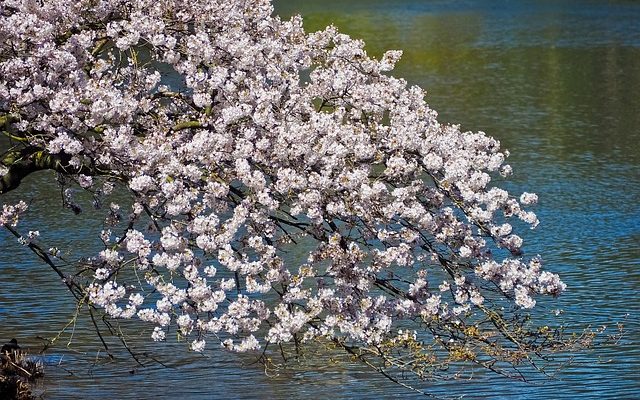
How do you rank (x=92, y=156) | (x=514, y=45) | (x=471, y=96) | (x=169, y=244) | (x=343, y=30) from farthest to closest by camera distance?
(x=343, y=30), (x=514, y=45), (x=471, y=96), (x=92, y=156), (x=169, y=244)

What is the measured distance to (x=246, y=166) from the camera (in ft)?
29.4

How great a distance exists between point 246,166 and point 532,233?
8969 mm

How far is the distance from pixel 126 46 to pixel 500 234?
314cm

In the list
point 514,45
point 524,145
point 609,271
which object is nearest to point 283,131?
point 609,271

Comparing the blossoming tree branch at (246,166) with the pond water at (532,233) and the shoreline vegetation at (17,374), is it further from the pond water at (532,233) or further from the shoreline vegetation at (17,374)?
the pond water at (532,233)

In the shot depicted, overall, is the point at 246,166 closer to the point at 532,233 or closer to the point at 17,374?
the point at 17,374

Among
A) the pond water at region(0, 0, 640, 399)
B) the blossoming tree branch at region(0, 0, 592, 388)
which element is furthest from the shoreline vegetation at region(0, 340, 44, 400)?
the blossoming tree branch at region(0, 0, 592, 388)

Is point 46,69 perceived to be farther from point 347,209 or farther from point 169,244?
point 347,209

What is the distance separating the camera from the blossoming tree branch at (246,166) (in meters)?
8.95

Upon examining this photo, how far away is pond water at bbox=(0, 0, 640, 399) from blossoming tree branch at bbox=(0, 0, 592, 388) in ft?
5.30

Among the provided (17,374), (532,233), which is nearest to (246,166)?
(17,374)

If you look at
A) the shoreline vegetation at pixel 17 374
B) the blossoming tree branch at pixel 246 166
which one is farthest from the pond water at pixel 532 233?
the blossoming tree branch at pixel 246 166

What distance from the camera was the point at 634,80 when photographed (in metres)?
33.0

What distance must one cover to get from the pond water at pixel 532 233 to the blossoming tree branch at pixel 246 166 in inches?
63.6
